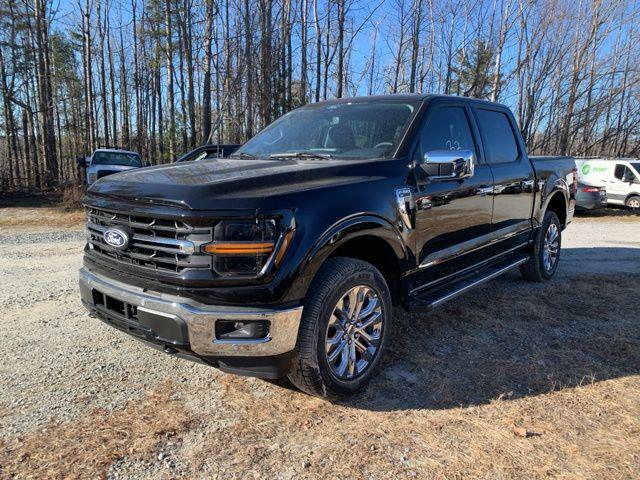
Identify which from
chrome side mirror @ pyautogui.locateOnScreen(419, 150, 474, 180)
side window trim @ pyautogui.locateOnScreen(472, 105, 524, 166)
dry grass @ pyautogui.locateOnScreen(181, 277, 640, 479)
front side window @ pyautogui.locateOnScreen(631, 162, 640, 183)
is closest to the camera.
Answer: dry grass @ pyautogui.locateOnScreen(181, 277, 640, 479)

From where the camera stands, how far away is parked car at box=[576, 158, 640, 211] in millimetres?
15766

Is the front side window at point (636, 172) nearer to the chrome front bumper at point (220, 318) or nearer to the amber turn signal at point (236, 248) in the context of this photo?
the chrome front bumper at point (220, 318)

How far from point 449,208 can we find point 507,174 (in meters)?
1.32

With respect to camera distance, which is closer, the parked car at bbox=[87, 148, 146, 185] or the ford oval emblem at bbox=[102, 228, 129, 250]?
the ford oval emblem at bbox=[102, 228, 129, 250]

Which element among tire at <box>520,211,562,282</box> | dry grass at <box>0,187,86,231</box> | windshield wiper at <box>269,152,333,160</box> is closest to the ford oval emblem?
windshield wiper at <box>269,152,333,160</box>

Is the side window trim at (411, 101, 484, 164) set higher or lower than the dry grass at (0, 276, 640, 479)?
higher

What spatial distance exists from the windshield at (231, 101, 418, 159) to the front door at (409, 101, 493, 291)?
0.80 feet

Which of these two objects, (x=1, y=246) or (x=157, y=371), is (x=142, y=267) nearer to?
(x=157, y=371)

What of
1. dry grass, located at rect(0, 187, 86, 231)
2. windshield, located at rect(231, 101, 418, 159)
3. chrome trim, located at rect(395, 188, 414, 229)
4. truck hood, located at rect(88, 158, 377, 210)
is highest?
windshield, located at rect(231, 101, 418, 159)

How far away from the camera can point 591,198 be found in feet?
46.4

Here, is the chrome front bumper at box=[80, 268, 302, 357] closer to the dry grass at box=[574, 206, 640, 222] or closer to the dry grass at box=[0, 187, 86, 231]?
the dry grass at box=[0, 187, 86, 231]

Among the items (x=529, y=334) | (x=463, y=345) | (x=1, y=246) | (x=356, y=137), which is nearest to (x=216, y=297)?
(x=356, y=137)

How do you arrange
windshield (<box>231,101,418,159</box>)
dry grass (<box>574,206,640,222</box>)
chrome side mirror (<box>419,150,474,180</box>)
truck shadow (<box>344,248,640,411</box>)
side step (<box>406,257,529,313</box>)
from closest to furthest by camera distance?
1. truck shadow (<box>344,248,640,411</box>)
2. chrome side mirror (<box>419,150,474,180</box>)
3. side step (<box>406,257,529,313</box>)
4. windshield (<box>231,101,418,159</box>)
5. dry grass (<box>574,206,640,222</box>)

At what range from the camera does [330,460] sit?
2.46 meters
